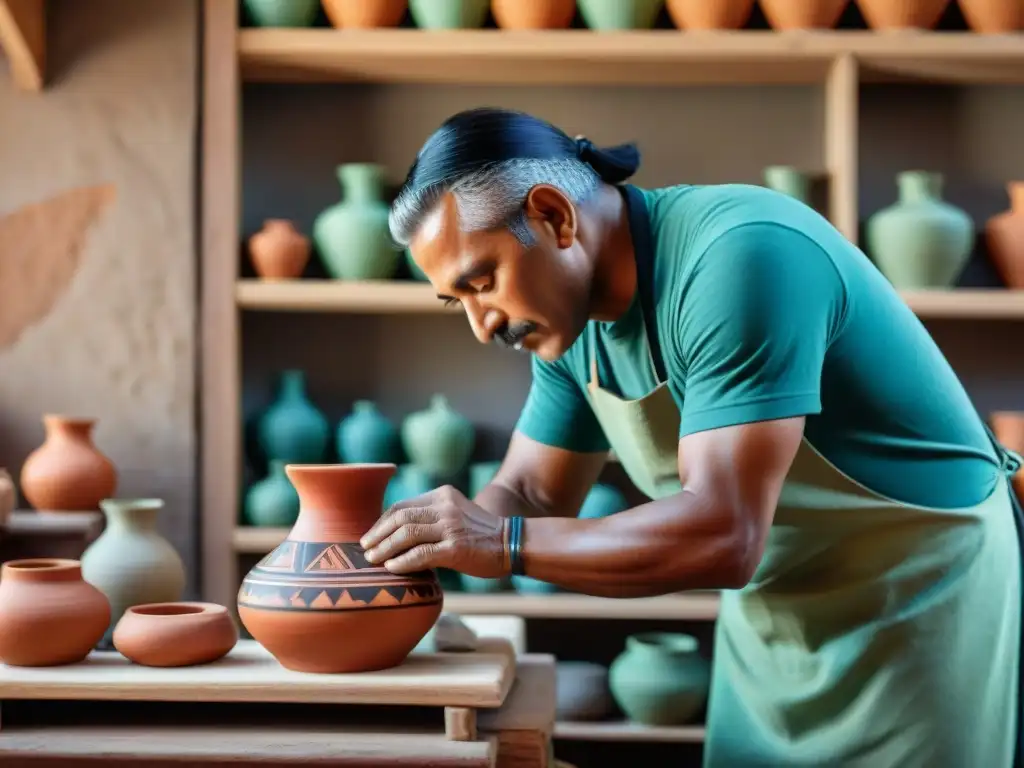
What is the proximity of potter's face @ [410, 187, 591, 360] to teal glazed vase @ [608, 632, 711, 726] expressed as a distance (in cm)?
199

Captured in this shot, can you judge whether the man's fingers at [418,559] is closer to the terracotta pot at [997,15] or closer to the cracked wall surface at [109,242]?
the cracked wall surface at [109,242]

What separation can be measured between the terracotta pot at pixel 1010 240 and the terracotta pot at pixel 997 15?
48cm

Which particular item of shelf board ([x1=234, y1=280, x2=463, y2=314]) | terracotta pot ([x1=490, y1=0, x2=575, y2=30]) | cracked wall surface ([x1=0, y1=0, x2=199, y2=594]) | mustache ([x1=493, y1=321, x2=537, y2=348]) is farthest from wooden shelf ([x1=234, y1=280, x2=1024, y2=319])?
mustache ([x1=493, y1=321, x2=537, y2=348])

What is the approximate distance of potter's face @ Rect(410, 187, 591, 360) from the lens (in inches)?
61.0

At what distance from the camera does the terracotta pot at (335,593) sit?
1.41 metres

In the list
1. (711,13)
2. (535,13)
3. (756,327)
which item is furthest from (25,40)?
(756,327)

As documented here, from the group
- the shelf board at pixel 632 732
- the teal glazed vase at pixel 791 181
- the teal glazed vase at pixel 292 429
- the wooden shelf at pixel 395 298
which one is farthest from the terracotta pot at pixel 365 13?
the shelf board at pixel 632 732

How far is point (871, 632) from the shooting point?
1643 millimetres

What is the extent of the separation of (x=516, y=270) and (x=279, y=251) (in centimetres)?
219

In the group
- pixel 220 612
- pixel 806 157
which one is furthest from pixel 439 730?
pixel 806 157

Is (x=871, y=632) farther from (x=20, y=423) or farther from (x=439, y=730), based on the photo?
(x=20, y=423)

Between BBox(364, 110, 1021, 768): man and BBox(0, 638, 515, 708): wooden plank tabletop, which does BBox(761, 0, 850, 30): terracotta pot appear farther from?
BBox(0, 638, 515, 708): wooden plank tabletop

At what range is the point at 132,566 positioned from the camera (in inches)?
81.1

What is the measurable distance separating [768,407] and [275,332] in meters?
2.79
